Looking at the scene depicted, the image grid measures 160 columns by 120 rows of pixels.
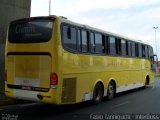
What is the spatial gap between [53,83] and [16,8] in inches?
348

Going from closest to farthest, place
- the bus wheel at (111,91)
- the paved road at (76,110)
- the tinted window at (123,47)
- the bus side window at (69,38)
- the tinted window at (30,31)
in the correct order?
1. the paved road at (76,110)
2. the tinted window at (30,31)
3. the bus side window at (69,38)
4. the bus wheel at (111,91)
5. the tinted window at (123,47)

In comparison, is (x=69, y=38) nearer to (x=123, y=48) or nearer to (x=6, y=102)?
(x=6, y=102)

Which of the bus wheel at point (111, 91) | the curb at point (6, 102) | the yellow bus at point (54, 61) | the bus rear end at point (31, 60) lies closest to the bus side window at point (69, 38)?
the yellow bus at point (54, 61)

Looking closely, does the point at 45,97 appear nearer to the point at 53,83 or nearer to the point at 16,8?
the point at 53,83

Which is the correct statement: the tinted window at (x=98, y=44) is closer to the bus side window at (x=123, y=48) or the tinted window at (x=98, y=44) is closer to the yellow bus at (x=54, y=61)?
the yellow bus at (x=54, y=61)

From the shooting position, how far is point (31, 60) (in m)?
12.8

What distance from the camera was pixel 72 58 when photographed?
524 inches

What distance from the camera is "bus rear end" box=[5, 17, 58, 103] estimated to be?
12422 millimetres

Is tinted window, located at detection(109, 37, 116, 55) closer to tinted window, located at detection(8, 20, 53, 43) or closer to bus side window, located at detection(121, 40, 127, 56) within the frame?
bus side window, located at detection(121, 40, 127, 56)

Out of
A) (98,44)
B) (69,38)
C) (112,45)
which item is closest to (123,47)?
(112,45)

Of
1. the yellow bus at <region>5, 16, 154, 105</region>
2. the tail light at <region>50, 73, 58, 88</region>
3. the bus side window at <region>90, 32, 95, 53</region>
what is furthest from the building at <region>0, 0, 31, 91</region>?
the tail light at <region>50, 73, 58, 88</region>

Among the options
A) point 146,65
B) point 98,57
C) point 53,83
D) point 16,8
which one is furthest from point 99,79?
point 146,65

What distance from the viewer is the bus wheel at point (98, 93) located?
50.2ft

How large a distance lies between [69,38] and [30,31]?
1400 millimetres
